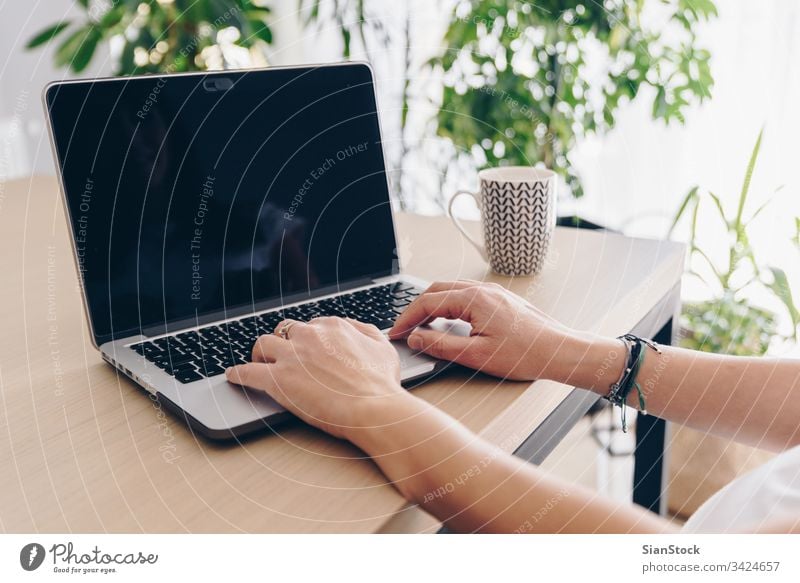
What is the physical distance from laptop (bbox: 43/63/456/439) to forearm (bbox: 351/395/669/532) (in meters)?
0.09

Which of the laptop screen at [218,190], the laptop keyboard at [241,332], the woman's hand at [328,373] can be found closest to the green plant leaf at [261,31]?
the laptop screen at [218,190]

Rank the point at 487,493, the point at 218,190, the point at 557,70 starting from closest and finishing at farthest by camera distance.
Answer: the point at 487,493 → the point at 218,190 → the point at 557,70

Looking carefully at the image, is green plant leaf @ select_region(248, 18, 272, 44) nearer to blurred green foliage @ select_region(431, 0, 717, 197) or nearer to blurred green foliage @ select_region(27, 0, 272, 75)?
blurred green foliage @ select_region(27, 0, 272, 75)

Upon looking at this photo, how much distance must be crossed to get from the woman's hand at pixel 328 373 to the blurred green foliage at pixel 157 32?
2.51 feet

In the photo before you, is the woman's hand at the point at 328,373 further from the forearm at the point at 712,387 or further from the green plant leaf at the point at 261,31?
the green plant leaf at the point at 261,31

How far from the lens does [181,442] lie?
0.43 meters

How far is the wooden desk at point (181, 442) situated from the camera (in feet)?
1.21

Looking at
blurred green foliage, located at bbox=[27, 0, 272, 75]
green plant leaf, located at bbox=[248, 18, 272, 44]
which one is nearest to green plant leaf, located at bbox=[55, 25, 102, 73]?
blurred green foliage, located at bbox=[27, 0, 272, 75]

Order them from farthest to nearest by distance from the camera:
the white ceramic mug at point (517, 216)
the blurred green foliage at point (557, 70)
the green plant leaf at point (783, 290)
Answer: the blurred green foliage at point (557, 70) < the green plant leaf at point (783, 290) < the white ceramic mug at point (517, 216)

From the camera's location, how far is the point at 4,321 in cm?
62

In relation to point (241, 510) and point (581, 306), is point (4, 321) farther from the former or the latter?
point (581, 306)

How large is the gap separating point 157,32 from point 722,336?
117cm

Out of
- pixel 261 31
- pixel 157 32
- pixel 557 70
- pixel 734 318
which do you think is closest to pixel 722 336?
pixel 734 318

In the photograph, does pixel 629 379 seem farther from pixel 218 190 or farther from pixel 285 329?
pixel 218 190
